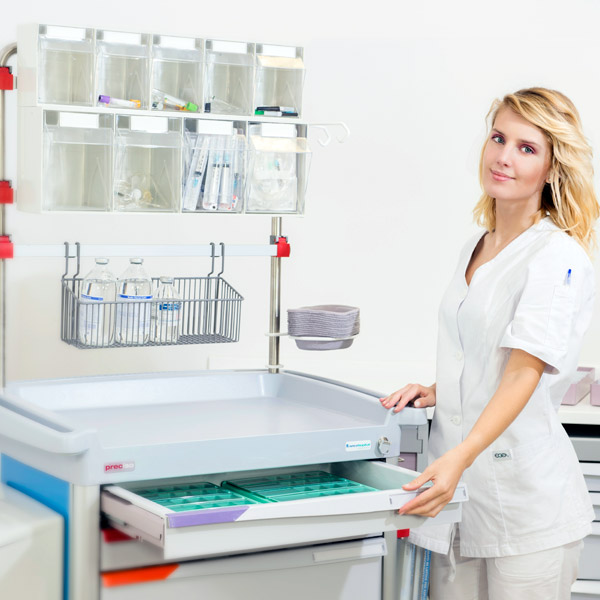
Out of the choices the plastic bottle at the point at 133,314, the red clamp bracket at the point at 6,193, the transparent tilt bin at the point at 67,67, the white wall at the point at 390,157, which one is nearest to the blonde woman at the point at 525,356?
the plastic bottle at the point at 133,314

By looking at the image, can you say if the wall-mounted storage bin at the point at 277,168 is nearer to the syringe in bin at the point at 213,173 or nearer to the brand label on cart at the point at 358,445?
the syringe in bin at the point at 213,173

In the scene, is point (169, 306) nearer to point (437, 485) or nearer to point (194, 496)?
point (194, 496)

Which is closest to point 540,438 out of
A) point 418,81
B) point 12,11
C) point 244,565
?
point 244,565

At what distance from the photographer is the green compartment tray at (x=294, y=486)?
6.22 ft

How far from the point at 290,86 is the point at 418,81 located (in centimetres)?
101

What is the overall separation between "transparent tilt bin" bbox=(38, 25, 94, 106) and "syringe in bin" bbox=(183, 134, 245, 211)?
0.97 ft

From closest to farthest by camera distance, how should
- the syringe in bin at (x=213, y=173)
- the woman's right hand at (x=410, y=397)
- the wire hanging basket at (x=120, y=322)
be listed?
the woman's right hand at (x=410, y=397) < the wire hanging basket at (x=120, y=322) < the syringe in bin at (x=213, y=173)

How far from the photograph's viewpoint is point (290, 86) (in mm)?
2473

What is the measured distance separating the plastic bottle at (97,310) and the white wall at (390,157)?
878mm

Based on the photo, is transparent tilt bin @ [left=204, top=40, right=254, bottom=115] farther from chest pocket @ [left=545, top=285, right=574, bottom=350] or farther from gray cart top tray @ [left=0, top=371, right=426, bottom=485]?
chest pocket @ [left=545, top=285, right=574, bottom=350]

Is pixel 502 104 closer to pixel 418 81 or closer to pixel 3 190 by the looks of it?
pixel 3 190

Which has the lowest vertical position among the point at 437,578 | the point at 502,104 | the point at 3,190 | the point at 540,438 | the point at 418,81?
the point at 437,578

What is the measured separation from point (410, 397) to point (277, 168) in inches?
27.8

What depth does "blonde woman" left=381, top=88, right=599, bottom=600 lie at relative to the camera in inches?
71.8
